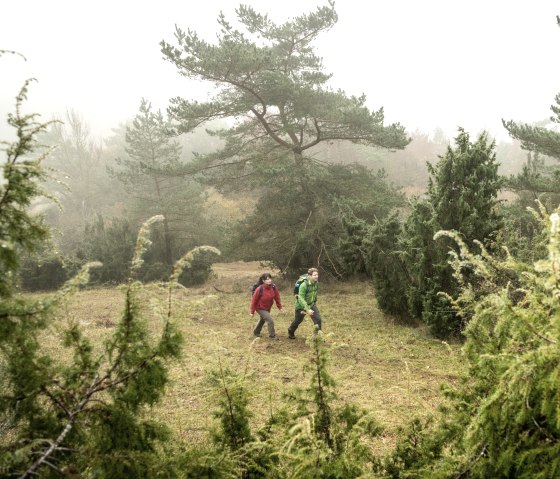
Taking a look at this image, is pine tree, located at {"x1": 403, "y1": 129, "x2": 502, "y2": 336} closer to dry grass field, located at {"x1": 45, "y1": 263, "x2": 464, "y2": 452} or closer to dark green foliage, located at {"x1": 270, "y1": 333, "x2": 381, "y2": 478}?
dry grass field, located at {"x1": 45, "y1": 263, "x2": 464, "y2": 452}

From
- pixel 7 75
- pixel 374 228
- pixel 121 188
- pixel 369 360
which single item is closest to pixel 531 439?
pixel 369 360

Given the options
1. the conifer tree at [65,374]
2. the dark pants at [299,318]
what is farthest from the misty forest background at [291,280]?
the dark pants at [299,318]

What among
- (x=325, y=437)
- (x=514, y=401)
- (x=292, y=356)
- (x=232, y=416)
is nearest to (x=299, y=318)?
(x=292, y=356)

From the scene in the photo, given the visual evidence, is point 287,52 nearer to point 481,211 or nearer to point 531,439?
point 481,211

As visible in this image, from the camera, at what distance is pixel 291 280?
55.8ft

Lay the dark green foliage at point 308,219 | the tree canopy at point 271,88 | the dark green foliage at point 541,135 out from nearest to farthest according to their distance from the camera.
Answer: the dark green foliage at point 541,135 → the tree canopy at point 271,88 → the dark green foliage at point 308,219

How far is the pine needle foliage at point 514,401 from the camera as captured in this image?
1625 millimetres

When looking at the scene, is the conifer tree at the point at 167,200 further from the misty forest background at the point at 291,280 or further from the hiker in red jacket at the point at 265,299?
the hiker in red jacket at the point at 265,299

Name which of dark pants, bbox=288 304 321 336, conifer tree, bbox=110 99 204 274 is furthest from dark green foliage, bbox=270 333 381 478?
conifer tree, bbox=110 99 204 274

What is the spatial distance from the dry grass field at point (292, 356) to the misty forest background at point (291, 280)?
20cm

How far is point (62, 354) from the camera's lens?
8414 millimetres

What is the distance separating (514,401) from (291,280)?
1528 centimetres

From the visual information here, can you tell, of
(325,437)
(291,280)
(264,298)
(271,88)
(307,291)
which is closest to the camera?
(325,437)

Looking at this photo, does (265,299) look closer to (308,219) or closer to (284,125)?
(308,219)
